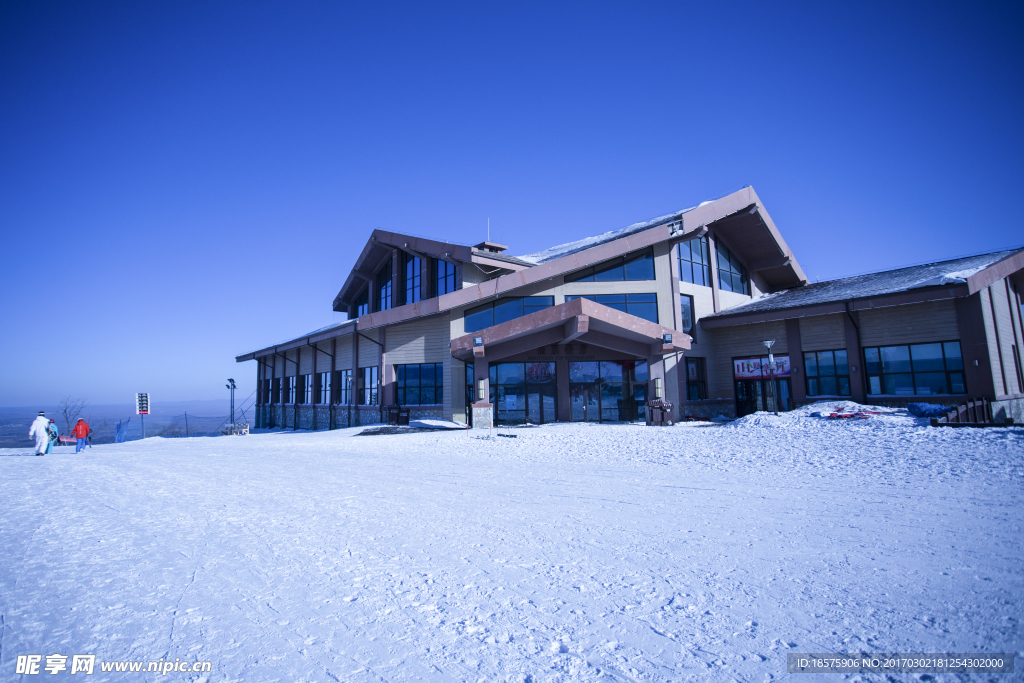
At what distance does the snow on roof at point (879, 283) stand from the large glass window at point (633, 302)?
397 centimetres

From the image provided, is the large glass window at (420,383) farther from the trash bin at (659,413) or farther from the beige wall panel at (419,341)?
the trash bin at (659,413)

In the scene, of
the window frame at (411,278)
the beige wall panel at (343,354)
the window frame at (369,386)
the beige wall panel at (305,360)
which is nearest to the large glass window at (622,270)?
the window frame at (411,278)

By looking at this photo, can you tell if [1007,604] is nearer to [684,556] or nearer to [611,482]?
[684,556]

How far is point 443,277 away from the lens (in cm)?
2528

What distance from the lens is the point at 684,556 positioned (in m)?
4.83

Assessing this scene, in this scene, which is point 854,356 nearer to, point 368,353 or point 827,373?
point 827,373

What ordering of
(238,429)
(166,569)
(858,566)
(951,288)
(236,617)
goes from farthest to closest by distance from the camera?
(238,429)
(951,288)
(166,569)
(858,566)
(236,617)

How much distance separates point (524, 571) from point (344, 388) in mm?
26366

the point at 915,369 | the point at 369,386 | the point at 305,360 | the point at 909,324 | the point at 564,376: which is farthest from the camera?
the point at 305,360

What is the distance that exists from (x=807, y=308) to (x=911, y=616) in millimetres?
21648

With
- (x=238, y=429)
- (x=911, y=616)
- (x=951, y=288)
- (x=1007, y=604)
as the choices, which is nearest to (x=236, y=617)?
(x=911, y=616)

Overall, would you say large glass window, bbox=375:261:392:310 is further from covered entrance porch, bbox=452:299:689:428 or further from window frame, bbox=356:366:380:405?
covered entrance porch, bbox=452:299:689:428

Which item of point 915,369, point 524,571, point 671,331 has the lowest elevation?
point 524,571

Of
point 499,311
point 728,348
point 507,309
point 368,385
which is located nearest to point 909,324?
point 728,348
